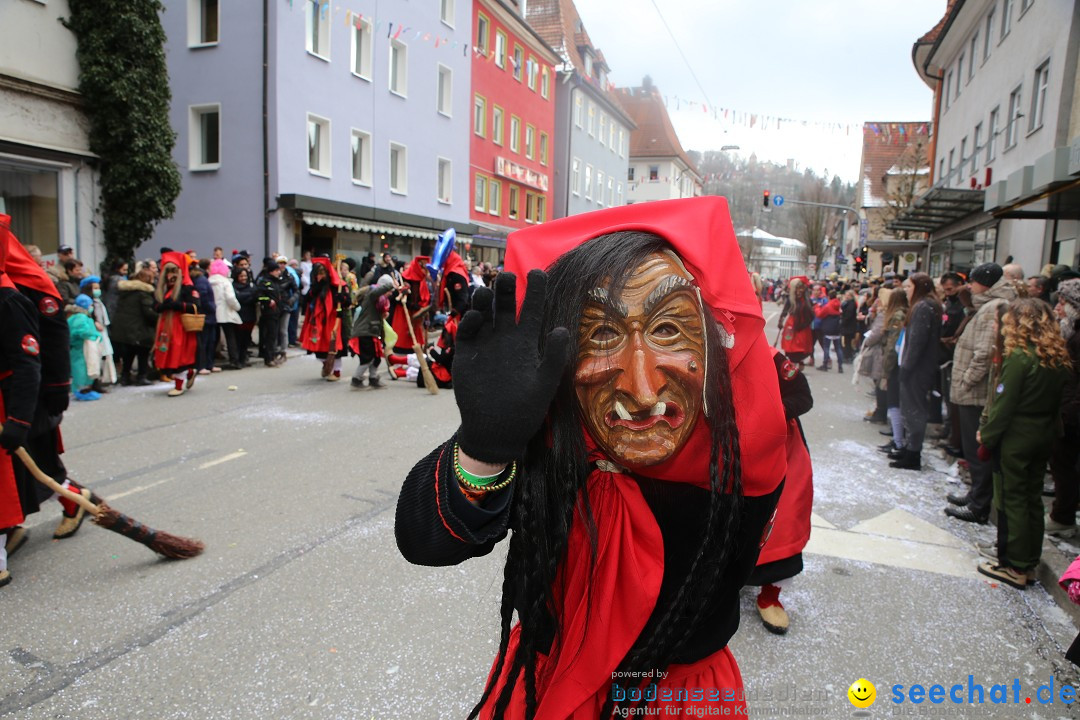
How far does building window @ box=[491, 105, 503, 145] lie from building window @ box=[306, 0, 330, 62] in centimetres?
1070

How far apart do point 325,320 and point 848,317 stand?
10915 millimetres

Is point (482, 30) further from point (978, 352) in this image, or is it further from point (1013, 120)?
point (978, 352)

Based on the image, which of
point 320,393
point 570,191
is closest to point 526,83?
point 570,191

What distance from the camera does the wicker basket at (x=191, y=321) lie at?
8.81 m

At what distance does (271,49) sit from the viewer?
1669 centimetres

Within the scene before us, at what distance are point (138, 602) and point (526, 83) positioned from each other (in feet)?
102

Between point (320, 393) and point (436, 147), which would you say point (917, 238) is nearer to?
point (436, 147)

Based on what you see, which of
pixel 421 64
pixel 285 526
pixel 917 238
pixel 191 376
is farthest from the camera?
pixel 917 238

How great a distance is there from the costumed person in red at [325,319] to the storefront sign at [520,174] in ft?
62.6

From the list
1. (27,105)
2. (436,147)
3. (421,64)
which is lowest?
(27,105)

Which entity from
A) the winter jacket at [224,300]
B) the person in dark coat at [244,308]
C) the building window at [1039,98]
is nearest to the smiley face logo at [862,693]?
the winter jacket at [224,300]

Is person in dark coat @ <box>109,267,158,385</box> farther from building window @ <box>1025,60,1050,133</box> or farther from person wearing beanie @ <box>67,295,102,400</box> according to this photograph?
building window @ <box>1025,60,1050,133</box>

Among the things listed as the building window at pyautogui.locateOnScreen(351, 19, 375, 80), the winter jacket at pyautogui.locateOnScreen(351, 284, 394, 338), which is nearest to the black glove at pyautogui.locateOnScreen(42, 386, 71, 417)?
the winter jacket at pyautogui.locateOnScreen(351, 284, 394, 338)

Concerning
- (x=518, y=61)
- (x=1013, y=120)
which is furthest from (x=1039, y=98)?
(x=518, y=61)
